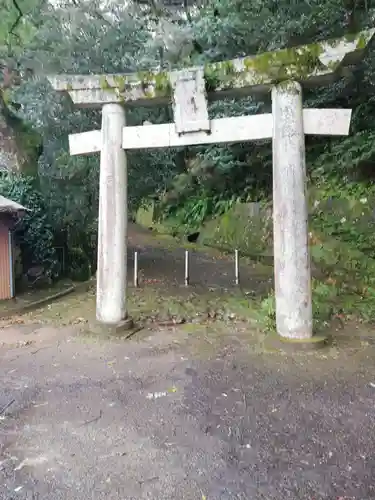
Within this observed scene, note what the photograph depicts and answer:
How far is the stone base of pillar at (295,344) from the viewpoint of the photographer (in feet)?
19.7

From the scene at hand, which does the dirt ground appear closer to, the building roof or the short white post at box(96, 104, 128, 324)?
the short white post at box(96, 104, 128, 324)

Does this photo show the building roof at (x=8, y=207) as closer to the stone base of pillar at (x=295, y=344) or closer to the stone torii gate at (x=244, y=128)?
the stone torii gate at (x=244, y=128)

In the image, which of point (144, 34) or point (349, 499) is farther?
point (144, 34)

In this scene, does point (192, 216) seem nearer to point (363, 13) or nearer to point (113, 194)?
point (363, 13)

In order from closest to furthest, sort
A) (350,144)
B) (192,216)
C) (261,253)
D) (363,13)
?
(363,13) → (350,144) → (261,253) → (192,216)

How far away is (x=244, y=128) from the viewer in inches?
248

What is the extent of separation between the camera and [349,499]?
296 cm

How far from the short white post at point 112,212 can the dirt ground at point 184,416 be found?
2.69 feet

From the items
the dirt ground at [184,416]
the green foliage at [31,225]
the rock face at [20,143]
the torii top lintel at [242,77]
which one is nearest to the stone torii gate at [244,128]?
the torii top lintel at [242,77]

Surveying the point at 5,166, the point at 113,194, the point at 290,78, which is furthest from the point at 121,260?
the point at 5,166

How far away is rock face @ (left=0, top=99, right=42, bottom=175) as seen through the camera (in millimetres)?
12750

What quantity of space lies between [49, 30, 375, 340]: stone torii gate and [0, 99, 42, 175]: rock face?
6.60 m

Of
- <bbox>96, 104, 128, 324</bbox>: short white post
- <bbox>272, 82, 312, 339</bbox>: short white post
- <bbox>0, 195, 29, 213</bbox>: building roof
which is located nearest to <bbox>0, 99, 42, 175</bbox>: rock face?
<bbox>0, 195, 29, 213</bbox>: building roof

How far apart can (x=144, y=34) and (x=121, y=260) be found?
7.32 meters
